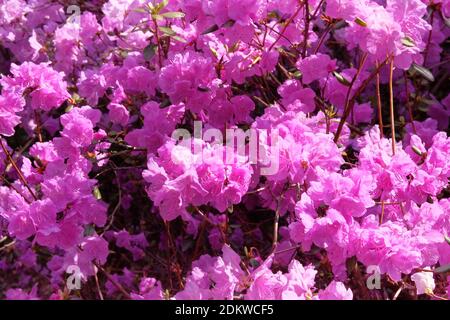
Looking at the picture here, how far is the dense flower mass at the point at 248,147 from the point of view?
161 centimetres

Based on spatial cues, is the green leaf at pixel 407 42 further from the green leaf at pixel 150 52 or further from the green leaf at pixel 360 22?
the green leaf at pixel 150 52

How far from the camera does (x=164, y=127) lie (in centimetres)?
209

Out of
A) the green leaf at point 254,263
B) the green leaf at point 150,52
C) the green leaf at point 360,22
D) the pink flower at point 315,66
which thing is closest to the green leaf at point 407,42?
the green leaf at point 360,22

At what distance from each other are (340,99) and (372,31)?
1.84 ft

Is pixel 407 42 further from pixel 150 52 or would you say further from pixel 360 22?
pixel 150 52

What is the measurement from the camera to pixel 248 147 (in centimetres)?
175

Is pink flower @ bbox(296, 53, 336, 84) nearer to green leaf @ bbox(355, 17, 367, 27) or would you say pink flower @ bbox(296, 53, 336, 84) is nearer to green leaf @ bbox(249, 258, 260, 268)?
green leaf @ bbox(355, 17, 367, 27)

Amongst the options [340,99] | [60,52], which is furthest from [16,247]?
[340,99]

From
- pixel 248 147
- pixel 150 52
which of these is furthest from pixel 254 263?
pixel 150 52

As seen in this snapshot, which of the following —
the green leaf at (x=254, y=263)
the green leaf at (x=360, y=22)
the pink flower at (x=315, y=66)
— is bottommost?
the green leaf at (x=254, y=263)

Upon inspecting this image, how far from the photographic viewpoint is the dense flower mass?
161cm

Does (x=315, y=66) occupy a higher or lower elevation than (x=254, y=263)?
higher

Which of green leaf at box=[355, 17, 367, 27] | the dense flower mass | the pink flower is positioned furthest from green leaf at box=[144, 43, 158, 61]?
green leaf at box=[355, 17, 367, 27]
